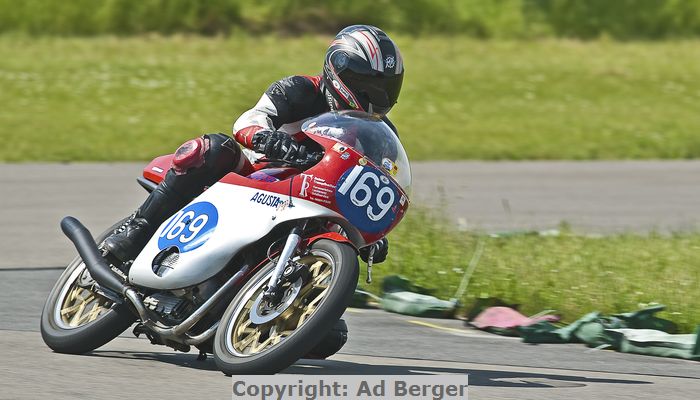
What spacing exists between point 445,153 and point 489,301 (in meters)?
11.0

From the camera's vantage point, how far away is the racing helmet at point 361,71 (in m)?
6.21

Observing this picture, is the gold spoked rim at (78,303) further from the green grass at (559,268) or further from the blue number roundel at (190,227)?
the green grass at (559,268)

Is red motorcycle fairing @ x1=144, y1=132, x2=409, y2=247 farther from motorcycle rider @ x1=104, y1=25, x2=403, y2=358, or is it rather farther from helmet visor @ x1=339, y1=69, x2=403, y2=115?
helmet visor @ x1=339, y1=69, x2=403, y2=115

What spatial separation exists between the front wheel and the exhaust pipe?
742 mm

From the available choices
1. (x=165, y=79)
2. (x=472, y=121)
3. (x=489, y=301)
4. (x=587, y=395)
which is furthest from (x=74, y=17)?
(x=587, y=395)

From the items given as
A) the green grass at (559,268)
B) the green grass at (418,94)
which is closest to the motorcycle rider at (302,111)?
the green grass at (559,268)

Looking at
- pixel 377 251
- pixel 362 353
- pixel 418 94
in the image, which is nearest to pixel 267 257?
pixel 377 251

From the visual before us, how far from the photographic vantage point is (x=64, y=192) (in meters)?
13.8

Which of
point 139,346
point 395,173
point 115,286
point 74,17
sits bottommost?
point 74,17

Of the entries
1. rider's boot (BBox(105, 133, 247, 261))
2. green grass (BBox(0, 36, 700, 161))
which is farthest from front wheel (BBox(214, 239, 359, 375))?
green grass (BBox(0, 36, 700, 161))

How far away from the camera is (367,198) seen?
19.1 feet

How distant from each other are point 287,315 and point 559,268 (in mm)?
3715

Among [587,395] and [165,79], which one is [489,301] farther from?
[165,79]

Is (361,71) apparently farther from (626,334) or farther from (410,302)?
(410,302)
